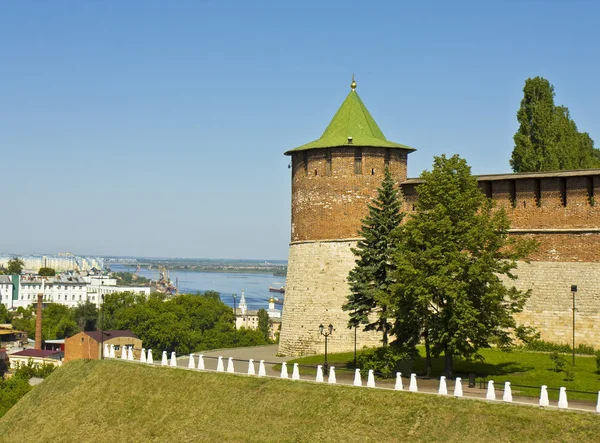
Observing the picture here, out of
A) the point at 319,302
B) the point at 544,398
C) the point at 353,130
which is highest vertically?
the point at 353,130

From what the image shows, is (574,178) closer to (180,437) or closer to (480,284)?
(480,284)

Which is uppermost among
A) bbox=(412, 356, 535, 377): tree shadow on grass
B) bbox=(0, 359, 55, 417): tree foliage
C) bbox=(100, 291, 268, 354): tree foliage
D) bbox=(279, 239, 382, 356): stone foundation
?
bbox=(279, 239, 382, 356): stone foundation

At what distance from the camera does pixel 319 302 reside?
38.8 meters

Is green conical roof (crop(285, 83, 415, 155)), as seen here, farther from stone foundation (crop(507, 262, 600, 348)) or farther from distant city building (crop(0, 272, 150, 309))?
distant city building (crop(0, 272, 150, 309))

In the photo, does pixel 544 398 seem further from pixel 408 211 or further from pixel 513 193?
pixel 408 211

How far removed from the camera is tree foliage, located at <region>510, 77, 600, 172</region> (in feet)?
154

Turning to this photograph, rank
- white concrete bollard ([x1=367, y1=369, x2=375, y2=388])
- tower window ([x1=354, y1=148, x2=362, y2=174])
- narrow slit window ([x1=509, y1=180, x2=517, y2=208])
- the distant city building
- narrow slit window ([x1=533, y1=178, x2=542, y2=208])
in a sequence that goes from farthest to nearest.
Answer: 1. the distant city building
2. tower window ([x1=354, y1=148, x2=362, y2=174])
3. narrow slit window ([x1=509, y1=180, x2=517, y2=208])
4. narrow slit window ([x1=533, y1=178, x2=542, y2=208])
5. white concrete bollard ([x1=367, y1=369, x2=375, y2=388])

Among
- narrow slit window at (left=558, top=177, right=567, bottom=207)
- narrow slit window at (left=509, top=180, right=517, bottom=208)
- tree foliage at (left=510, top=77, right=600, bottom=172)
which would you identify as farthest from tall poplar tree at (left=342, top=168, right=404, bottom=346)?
tree foliage at (left=510, top=77, right=600, bottom=172)

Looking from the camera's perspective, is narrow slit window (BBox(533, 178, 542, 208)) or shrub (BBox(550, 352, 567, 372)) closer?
shrub (BBox(550, 352, 567, 372))

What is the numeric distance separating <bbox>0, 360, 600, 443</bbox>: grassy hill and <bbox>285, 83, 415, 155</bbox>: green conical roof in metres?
12.9

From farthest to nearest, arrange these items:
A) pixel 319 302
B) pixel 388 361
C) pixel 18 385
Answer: pixel 18 385, pixel 319 302, pixel 388 361

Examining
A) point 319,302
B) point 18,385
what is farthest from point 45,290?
point 319,302

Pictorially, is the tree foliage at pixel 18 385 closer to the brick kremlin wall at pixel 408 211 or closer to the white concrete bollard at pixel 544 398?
the brick kremlin wall at pixel 408 211

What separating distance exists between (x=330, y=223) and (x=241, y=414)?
44.0 feet
